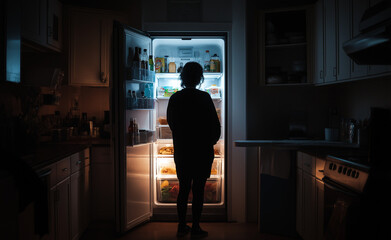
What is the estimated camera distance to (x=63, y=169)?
243 cm

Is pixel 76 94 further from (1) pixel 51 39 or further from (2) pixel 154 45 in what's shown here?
(2) pixel 154 45

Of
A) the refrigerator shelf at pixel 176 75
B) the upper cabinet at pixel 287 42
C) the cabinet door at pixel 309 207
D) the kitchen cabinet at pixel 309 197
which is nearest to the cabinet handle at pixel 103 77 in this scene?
the refrigerator shelf at pixel 176 75

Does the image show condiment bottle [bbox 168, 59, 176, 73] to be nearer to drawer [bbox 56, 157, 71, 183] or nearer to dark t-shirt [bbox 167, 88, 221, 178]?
dark t-shirt [bbox 167, 88, 221, 178]

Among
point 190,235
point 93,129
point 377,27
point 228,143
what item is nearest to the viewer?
point 377,27

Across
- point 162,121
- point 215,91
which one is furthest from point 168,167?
point 215,91

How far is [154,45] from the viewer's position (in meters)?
3.63

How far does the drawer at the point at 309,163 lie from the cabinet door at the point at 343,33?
0.74 m

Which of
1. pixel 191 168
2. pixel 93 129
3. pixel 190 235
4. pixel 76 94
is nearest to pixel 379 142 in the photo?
pixel 191 168

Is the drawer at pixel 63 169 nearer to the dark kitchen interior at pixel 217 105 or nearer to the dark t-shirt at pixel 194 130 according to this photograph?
the dark kitchen interior at pixel 217 105

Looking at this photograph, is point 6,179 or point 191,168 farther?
point 191,168

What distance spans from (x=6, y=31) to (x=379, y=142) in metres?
2.45

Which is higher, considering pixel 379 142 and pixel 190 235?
pixel 379 142

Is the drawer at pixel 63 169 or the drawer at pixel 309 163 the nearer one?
the drawer at pixel 63 169

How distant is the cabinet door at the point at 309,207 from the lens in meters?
2.47
